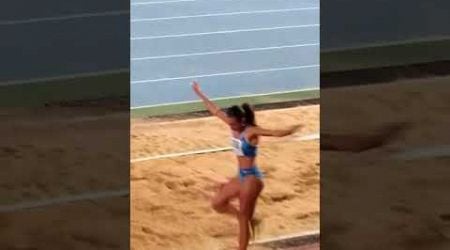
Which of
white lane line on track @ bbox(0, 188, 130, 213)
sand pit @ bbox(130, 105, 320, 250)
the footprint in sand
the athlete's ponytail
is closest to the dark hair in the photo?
the athlete's ponytail

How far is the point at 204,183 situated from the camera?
1867 mm

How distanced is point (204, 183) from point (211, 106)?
143mm

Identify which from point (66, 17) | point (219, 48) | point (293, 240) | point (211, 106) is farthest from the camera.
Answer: point (219, 48)

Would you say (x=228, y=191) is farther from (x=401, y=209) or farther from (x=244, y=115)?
(x=401, y=209)

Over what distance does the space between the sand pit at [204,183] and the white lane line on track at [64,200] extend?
121mm

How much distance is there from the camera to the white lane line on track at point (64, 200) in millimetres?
1746

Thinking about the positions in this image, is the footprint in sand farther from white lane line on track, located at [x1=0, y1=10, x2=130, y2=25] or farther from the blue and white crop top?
white lane line on track, located at [x1=0, y1=10, x2=130, y2=25]

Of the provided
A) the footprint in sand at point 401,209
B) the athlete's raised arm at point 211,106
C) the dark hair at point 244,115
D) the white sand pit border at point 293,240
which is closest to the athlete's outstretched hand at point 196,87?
the athlete's raised arm at point 211,106

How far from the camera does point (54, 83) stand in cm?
174

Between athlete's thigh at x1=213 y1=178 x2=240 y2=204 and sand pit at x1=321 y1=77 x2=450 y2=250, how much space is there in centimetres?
25

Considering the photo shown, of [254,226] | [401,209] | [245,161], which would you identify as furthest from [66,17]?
[401,209]

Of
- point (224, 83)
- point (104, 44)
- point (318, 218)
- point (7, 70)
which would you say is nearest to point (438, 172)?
point (318, 218)

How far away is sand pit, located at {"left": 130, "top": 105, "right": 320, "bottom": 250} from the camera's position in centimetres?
186

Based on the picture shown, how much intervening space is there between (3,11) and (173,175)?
0.48m
